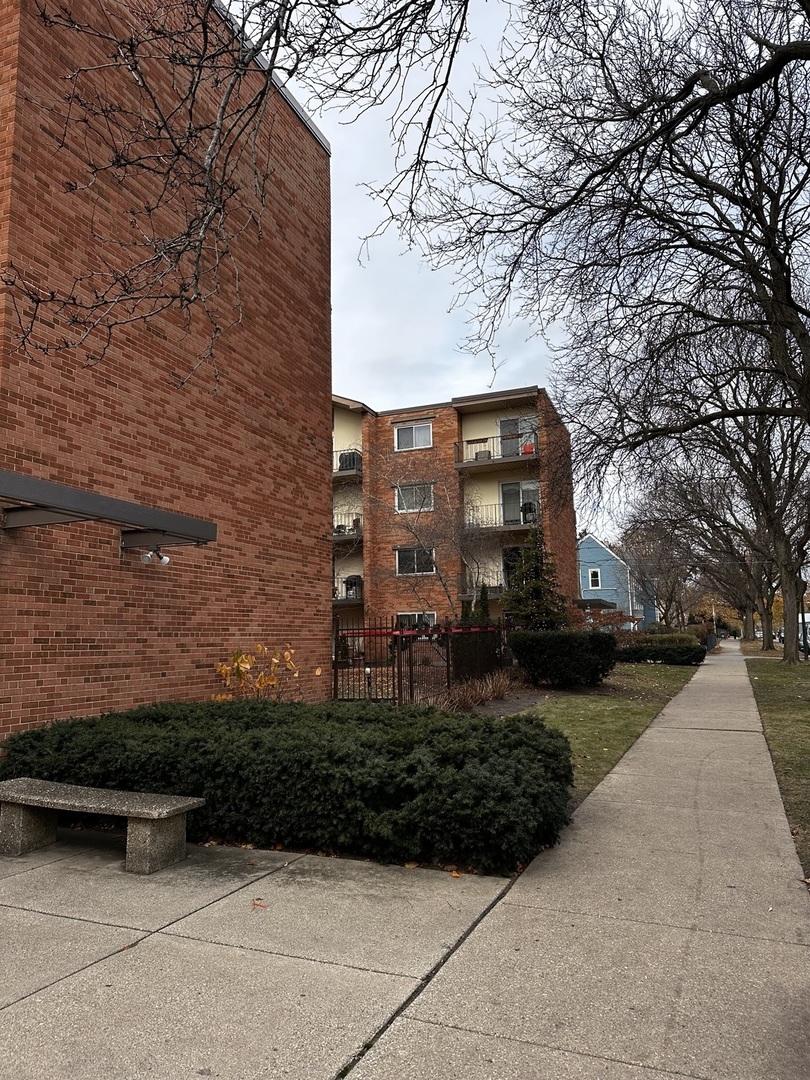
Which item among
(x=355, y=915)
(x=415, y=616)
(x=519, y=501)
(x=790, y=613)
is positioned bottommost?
(x=355, y=915)

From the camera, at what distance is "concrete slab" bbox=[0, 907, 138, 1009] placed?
3277mm

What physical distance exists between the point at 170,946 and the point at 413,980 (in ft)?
4.02

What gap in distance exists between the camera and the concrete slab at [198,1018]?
262 centimetres

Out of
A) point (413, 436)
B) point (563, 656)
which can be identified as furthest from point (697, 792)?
point (413, 436)

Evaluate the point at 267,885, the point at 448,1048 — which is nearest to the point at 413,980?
the point at 448,1048

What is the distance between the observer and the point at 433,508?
29094mm

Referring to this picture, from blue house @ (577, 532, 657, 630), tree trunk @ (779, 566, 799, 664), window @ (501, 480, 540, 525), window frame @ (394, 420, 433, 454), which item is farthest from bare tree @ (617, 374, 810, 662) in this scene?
blue house @ (577, 532, 657, 630)

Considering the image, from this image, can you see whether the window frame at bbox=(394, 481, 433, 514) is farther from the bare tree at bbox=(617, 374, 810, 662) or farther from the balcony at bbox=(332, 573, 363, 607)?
the bare tree at bbox=(617, 374, 810, 662)

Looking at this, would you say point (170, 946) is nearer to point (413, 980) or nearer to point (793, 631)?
point (413, 980)

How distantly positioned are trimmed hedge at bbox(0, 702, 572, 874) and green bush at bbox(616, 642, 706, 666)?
2468cm

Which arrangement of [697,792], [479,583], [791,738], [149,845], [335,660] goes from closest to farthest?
[149,845] → [697,792] → [791,738] → [335,660] → [479,583]

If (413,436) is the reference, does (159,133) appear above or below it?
below

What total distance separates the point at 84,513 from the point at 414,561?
79.1ft

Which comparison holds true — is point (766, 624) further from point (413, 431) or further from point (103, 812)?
point (103, 812)
